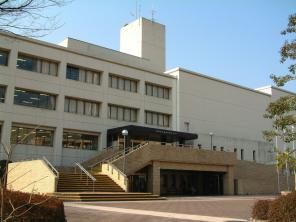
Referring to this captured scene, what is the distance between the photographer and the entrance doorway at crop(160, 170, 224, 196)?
43750mm

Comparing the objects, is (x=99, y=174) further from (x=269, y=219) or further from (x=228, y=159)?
(x=269, y=219)

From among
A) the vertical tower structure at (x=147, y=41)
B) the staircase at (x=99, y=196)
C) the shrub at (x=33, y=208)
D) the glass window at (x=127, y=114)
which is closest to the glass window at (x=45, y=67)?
the glass window at (x=127, y=114)

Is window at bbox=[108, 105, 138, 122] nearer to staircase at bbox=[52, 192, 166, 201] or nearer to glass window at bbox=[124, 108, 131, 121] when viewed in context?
glass window at bbox=[124, 108, 131, 121]

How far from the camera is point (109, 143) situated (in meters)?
44.1

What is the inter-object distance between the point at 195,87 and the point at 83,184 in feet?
84.5

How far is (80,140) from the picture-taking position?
138ft

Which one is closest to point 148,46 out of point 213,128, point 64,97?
point 213,128

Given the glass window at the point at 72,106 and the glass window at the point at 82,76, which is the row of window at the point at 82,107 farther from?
the glass window at the point at 82,76

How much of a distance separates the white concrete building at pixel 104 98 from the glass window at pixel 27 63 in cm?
10

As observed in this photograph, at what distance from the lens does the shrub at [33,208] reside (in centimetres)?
871

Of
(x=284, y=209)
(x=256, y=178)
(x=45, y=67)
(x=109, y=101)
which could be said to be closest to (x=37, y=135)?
(x=45, y=67)

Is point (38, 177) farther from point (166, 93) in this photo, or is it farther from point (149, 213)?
point (166, 93)

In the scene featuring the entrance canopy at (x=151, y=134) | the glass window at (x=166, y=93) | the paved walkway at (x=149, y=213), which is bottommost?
the paved walkway at (x=149, y=213)

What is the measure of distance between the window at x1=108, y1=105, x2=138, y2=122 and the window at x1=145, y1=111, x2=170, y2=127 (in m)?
1.79
